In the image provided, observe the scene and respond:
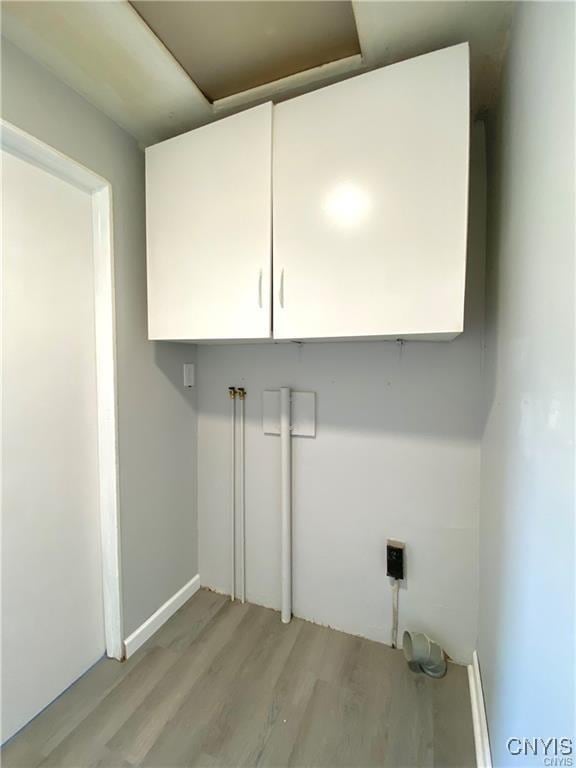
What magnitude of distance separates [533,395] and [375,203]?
0.72 m

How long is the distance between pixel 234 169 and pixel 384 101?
0.54 meters

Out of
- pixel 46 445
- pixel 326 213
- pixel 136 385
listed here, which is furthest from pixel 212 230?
pixel 46 445

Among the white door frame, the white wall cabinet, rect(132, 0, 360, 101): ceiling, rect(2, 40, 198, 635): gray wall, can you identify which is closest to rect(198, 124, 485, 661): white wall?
rect(2, 40, 198, 635): gray wall

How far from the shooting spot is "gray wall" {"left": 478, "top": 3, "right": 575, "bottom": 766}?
0.58 metres

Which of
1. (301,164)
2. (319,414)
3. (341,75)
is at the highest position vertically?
(341,75)

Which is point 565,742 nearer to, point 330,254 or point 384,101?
point 330,254

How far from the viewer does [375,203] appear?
103 centimetres

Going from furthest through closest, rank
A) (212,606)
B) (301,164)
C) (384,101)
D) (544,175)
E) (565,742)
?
(212,606)
(301,164)
(384,101)
(544,175)
(565,742)

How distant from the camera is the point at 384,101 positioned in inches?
39.8

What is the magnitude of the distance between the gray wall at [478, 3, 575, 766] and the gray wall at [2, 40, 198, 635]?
1.44 metres

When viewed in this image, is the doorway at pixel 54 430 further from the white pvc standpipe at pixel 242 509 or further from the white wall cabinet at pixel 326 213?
the white pvc standpipe at pixel 242 509

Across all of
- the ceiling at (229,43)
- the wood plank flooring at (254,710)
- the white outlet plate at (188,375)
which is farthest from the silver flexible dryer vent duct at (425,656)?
the ceiling at (229,43)

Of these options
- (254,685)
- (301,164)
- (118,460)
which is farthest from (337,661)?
(301,164)

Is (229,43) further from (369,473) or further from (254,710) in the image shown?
(254,710)
